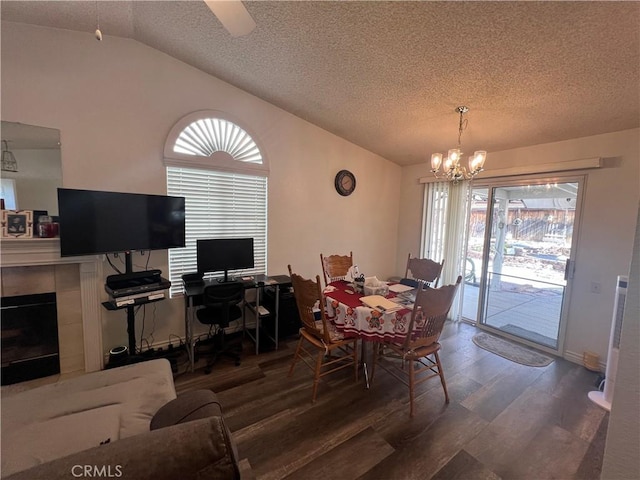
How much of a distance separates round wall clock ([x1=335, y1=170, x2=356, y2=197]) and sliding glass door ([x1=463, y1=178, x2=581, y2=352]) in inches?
68.9

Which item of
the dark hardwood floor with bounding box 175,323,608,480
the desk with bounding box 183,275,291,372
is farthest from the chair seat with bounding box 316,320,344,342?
the desk with bounding box 183,275,291,372

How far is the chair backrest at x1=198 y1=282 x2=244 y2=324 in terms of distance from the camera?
2.54 m

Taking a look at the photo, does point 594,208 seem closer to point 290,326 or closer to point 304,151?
point 304,151

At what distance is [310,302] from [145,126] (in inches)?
95.2

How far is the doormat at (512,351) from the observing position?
290cm

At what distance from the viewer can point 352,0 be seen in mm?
1717

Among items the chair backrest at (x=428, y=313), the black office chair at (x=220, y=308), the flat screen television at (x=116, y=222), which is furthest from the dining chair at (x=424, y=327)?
the flat screen television at (x=116, y=222)

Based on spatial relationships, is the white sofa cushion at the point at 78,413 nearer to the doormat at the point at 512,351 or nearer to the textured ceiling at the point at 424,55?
the textured ceiling at the point at 424,55

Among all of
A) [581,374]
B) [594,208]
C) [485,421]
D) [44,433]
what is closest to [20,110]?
[44,433]

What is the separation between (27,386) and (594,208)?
5.69m

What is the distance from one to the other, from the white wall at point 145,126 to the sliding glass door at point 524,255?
1989mm

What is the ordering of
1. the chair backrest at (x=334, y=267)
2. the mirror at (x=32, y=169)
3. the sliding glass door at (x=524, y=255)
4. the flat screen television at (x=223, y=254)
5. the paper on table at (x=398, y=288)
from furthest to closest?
1. the chair backrest at (x=334, y=267)
2. the sliding glass door at (x=524, y=255)
3. the flat screen television at (x=223, y=254)
4. the paper on table at (x=398, y=288)
5. the mirror at (x=32, y=169)

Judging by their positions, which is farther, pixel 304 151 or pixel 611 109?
pixel 304 151

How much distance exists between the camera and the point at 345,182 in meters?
4.05
